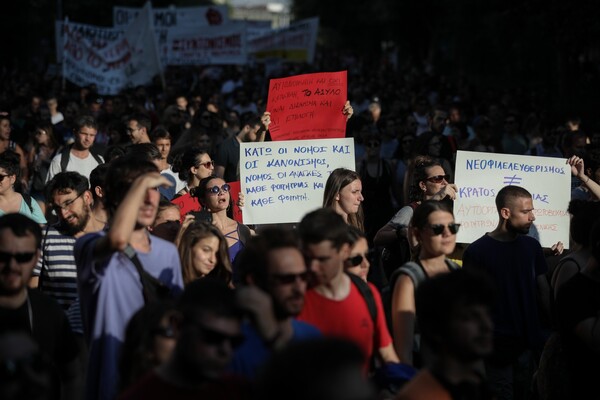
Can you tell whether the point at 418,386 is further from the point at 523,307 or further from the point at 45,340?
the point at 523,307

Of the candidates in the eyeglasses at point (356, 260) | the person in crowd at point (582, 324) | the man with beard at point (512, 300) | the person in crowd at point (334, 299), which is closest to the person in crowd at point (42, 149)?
the man with beard at point (512, 300)

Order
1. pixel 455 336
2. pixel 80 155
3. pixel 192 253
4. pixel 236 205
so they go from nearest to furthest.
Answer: pixel 455 336 < pixel 192 253 < pixel 236 205 < pixel 80 155

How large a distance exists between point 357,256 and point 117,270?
1.22 m

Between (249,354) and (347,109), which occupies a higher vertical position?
(347,109)

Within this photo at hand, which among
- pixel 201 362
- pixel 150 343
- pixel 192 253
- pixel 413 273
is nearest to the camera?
pixel 201 362

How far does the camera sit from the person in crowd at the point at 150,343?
13.2 feet

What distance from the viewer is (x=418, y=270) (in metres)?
5.31

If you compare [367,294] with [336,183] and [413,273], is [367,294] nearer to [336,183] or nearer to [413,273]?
[413,273]

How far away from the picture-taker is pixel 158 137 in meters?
9.88

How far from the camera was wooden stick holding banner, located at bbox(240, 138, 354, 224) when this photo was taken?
8656 mm

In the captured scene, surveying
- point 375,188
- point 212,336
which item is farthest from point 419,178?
point 212,336

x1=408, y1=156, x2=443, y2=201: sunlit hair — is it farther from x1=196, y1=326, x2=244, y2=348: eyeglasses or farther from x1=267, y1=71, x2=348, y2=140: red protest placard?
x1=196, y1=326, x2=244, y2=348: eyeglasses

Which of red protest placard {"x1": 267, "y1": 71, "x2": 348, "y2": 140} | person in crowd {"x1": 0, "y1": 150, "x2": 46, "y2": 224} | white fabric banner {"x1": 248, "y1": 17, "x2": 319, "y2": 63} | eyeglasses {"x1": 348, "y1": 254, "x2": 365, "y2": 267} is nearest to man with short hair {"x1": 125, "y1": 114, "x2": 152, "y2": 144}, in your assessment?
red protest placard {"x1": 267, "y1": 71, "x2": 348, "y2": 140}

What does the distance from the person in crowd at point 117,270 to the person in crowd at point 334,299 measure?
658mm
